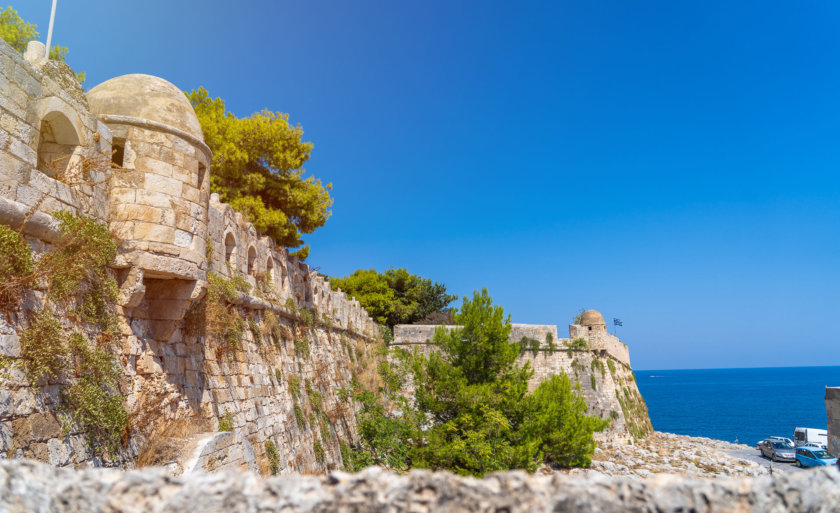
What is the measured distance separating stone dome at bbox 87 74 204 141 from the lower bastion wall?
20525mm

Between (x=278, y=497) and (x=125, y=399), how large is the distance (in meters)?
4.23

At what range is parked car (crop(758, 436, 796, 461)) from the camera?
23.5 m

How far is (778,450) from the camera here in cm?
2402

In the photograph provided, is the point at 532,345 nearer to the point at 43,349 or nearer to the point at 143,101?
the point at 143,101

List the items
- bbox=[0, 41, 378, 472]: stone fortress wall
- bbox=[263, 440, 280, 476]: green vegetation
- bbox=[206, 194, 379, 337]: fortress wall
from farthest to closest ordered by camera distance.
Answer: bbox=[263, 440, 280, 476]: green vegetation → bbox=[206, 194, 379, 337]: fortress wall → bbox=[0, 41, 378, 472]: stone fortress wall

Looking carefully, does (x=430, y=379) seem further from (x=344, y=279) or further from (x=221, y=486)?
(x=344, y=279)

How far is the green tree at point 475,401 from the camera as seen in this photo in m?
12.9

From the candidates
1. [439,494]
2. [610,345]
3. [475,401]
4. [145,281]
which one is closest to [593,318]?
[610,345]

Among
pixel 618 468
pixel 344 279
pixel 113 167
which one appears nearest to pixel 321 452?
pixel 113 167

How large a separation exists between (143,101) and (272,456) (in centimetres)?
604

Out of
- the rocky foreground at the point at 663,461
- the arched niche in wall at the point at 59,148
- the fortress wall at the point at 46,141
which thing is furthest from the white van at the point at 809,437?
the arched niche in wall at the point at 59,148

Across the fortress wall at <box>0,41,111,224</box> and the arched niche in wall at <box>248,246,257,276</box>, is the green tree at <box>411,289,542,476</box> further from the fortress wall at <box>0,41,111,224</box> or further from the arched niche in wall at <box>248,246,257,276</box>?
the fortress wall at <box>0,41,111,224</box>

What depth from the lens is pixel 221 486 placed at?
6.18 ft

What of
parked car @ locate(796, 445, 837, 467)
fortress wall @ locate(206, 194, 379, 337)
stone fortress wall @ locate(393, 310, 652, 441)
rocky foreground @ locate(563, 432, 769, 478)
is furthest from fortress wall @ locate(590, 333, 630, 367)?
fortress wall @ locate(206, 194, 379, 337)
